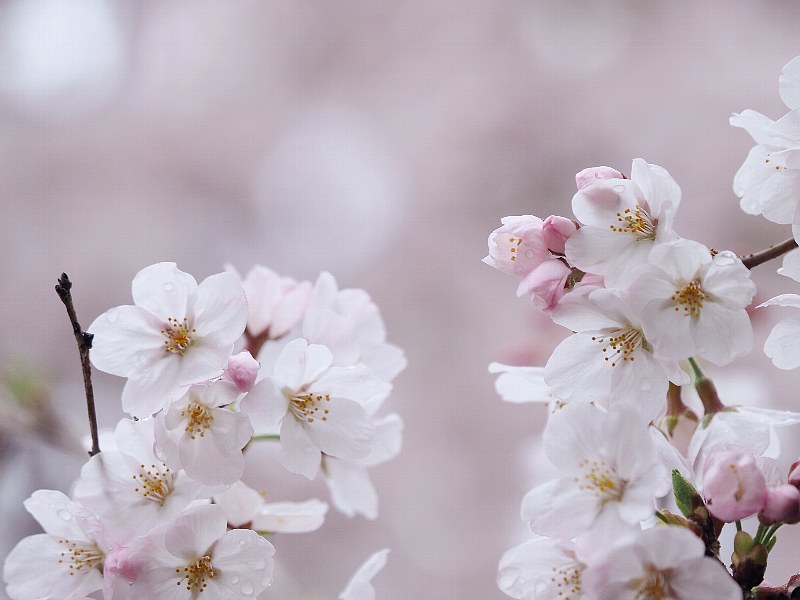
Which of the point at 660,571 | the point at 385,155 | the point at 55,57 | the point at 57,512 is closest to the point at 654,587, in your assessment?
the point at 660,571

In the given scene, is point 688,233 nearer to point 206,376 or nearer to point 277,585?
point 277,585

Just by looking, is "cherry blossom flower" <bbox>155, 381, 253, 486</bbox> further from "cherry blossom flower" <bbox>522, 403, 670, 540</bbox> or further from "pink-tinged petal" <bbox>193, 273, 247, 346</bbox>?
"cherry blossom flower" <bbox>522, 403, 670, 540</bbox>

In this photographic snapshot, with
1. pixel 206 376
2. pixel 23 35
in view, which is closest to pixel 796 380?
pixel 206 376

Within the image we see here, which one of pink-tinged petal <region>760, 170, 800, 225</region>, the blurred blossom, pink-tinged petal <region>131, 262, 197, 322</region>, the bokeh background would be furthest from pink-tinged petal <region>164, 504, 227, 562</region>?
the blurred blossom


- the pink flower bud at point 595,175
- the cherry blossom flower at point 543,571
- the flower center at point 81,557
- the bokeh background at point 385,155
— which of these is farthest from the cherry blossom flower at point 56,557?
the bokeh background at point 385,155

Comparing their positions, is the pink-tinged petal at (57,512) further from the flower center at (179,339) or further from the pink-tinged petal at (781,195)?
the pink-tinged petal at (781,195)

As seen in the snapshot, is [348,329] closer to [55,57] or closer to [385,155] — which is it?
[385,155]
